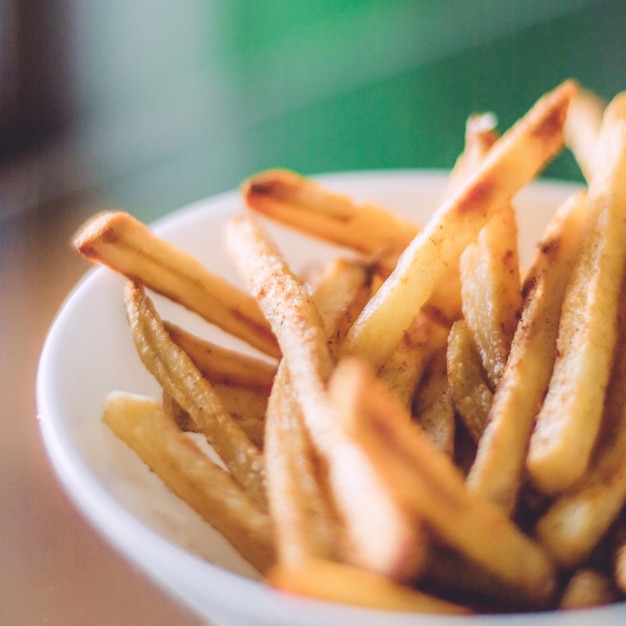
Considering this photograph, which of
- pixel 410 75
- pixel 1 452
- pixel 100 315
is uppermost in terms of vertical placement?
pixel 410 75

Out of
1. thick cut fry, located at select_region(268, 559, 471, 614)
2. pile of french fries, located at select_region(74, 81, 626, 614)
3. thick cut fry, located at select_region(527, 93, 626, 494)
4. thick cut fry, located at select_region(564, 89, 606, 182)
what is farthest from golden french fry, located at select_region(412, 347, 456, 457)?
thick cut fry, located at select_region(564, 89, 606, 182)

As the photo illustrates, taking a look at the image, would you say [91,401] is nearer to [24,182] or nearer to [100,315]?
[100,315]

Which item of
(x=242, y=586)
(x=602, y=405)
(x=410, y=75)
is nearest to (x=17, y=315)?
(x=242, y=586)

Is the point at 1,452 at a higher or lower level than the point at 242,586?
lower

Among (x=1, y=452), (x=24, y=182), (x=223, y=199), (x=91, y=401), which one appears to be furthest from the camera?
(x=24, y=182)

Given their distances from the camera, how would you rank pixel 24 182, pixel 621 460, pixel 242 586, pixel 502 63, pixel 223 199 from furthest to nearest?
pixel 502 63 < pixel 24 182 < pixel 223 199 < pixel 621 460 < pixel 242 586

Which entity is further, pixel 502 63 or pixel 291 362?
pixel 502 63

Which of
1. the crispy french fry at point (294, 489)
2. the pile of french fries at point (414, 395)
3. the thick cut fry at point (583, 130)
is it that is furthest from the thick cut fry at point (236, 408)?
the thick cut fry at point (583, 130)
